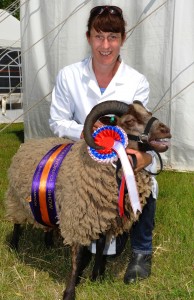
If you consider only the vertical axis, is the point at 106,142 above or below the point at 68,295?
above

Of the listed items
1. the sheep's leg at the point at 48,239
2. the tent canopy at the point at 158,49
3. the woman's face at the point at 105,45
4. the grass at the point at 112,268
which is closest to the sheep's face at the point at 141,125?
the woman's face at the point at 105,45

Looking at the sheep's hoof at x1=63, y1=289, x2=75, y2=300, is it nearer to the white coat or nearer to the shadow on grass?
the shadow on grass

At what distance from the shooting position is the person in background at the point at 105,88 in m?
3.11

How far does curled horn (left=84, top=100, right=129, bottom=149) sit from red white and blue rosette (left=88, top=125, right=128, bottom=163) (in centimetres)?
7

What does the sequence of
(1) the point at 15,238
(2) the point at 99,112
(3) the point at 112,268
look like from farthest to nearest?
(1) the point at 15,238, (3) the point at 112,268, (2) the point at 99,112

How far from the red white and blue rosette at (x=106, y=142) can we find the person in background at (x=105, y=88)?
353 millimetres

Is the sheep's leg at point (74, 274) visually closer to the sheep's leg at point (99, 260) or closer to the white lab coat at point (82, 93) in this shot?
the sheep's leg at point (99, 260)

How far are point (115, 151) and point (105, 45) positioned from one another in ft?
2.52

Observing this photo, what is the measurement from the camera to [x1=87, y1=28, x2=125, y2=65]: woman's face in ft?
10.2

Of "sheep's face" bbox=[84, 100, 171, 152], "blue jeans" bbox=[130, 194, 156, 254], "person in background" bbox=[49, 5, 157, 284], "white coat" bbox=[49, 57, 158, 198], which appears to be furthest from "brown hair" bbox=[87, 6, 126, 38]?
"blue jeans" bbox=[130, 194, 156, 254]

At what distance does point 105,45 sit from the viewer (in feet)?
10.1

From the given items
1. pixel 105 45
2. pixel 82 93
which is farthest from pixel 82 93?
pixel 105 45

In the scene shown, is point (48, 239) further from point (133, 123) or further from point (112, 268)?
point (133, 123)

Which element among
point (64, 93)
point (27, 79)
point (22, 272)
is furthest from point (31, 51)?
point (22, 272)
